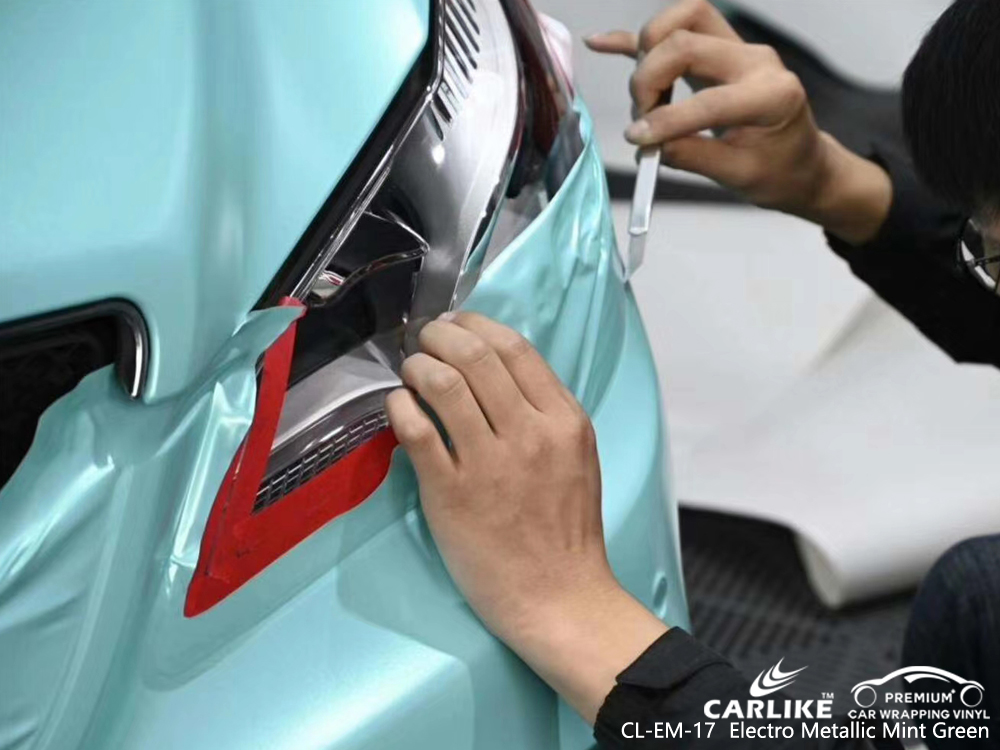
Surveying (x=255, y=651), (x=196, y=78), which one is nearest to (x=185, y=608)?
(x=255, y=651)

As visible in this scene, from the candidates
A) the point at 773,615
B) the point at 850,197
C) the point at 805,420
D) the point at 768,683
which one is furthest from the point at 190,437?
the point at 805,420

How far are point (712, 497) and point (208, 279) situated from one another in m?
1.09

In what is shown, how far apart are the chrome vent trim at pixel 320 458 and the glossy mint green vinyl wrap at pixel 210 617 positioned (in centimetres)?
3

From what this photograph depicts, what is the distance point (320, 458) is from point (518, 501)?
4.9 inches

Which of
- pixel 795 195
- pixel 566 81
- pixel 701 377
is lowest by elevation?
pixel 701 377

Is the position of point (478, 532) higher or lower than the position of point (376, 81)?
lower

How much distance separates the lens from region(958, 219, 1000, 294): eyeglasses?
1007mm

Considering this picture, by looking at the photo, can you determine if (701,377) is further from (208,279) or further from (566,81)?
(208,279)

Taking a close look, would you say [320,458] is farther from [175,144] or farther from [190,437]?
[175,144]

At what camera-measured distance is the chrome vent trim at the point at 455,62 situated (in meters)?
0.90

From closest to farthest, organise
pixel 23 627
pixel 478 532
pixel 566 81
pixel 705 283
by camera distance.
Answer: pixel 23 627, pixel 478 532, pixel 566 81, pixel 705 283

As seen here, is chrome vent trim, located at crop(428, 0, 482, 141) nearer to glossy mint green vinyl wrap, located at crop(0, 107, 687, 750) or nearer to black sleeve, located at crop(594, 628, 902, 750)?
glossy mint green vinyl wrap, located at crop(0, 107, 687, 750)

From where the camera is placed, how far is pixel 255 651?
793 millimetres

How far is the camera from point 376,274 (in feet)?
2.83
